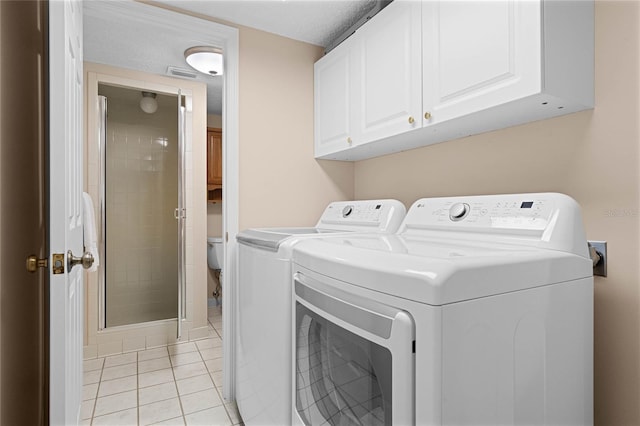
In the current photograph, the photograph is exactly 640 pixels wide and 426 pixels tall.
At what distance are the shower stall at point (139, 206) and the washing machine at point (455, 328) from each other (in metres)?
2.01

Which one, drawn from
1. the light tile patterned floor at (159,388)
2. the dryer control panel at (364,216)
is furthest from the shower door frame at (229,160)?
the dryer control panel at (364,216)

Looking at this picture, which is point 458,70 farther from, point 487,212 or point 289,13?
point 289,13

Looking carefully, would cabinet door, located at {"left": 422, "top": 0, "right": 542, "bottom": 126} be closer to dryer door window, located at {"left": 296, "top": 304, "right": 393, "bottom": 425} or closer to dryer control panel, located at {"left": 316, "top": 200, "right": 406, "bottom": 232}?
dryer control panel, located at {"left": 316, "top": 200, "right": 406, "bottom": 232}

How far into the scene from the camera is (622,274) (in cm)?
110

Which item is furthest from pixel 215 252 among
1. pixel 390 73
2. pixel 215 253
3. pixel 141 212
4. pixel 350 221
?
pixel 390 73

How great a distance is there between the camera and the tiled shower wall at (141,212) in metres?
2.89

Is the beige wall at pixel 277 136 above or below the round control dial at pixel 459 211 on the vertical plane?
above

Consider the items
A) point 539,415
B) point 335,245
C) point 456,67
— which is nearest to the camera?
point 539,415

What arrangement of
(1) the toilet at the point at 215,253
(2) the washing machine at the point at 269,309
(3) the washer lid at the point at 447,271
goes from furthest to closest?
1. (1) the toilet at the point at 215,253
2. (2) the washing machine at the point at 269,309
3. (3) the washer lid at the point at 447,271

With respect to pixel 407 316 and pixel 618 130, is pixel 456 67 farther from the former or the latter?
pixel 407 316

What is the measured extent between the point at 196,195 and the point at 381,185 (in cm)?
170

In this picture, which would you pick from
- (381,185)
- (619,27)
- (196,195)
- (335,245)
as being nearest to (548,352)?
(335,245)

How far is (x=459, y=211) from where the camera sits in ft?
4.42

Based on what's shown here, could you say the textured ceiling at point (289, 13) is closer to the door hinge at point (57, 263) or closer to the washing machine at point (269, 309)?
the washing machine at point (269, 309)
